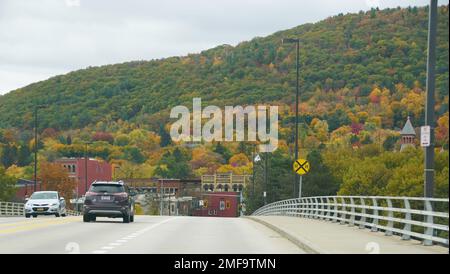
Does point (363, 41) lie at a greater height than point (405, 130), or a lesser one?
greater

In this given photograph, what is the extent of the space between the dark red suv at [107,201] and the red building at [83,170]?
134m

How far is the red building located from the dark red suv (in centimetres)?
13367

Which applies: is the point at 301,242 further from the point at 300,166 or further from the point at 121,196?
the point at 300,166

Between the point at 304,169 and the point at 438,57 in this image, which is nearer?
the point at 438,57

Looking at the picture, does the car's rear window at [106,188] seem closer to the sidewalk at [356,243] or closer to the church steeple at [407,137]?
the sidewalk at [356,243]

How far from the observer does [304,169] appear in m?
53.5

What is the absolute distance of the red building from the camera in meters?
176

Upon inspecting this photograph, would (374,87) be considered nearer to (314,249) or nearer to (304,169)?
(304,169)

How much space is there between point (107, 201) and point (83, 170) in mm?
139817

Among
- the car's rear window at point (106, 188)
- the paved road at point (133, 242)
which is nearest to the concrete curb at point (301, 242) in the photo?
the paved road at point (133, 242)

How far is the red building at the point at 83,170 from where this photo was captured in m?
176

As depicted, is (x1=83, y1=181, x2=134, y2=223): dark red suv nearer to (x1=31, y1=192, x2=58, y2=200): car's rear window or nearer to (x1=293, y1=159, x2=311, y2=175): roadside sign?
(x1=293, y1=159, x2=311, y2=175): roadside sign
